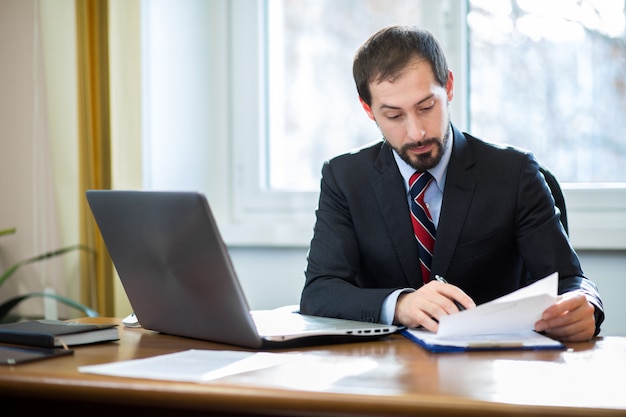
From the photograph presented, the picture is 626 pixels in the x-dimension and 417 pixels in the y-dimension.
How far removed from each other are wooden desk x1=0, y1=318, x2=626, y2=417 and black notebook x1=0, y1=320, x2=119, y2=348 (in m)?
0.04

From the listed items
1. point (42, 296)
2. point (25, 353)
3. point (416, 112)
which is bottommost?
point (42, 296)

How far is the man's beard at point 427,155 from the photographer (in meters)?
1.82

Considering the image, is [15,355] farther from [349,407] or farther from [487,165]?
[487,165]

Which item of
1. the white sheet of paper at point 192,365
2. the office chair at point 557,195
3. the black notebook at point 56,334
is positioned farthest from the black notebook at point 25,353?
the office chair at point 557,195

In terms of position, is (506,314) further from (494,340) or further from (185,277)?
(185,277)

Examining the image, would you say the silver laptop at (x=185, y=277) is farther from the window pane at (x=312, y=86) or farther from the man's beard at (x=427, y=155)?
the window pane at (x=312, y=86)

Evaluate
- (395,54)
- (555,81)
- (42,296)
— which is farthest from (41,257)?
(555,81)

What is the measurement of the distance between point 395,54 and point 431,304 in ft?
2.18

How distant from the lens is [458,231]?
5.98ft

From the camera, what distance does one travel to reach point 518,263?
192 cm

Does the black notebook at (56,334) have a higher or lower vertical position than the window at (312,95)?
lower

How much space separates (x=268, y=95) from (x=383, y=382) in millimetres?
2345

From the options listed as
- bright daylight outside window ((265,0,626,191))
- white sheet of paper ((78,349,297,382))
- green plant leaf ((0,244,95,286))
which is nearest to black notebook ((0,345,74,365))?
white sheet of paper ((78,349,297,382))

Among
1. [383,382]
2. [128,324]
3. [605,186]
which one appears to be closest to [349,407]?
[383,382]
